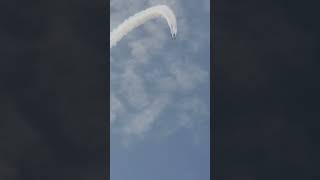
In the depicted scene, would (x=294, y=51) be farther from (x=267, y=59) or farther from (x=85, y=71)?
(x=85, y=71)

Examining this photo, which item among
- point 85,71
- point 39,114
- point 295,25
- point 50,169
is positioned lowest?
point 50,169

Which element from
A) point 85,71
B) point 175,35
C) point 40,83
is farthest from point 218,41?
point 175,35

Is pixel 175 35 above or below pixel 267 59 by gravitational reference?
above

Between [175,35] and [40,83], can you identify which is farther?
[175,35]

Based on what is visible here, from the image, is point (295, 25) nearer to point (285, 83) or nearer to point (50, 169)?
point (285, 83)

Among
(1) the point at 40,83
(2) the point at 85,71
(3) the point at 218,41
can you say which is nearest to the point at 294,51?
(3) the point at 218,41

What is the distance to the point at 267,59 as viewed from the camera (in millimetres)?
19703

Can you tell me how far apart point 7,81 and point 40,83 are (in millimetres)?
1014

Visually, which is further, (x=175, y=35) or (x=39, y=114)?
(x=175, y=35)

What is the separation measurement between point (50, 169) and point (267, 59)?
7.46 metres

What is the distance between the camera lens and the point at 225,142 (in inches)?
774

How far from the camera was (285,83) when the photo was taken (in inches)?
771

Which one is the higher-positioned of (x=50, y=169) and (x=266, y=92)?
(x=266, y=92)

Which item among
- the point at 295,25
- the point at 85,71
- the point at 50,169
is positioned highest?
the point at 295,25
